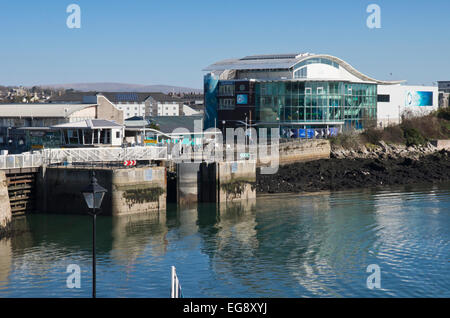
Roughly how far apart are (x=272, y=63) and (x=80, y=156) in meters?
44.0

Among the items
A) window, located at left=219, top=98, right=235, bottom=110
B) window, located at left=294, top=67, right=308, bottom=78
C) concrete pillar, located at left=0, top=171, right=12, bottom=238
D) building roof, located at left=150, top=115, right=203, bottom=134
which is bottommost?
concrete pillar, located at left=0, top=171, right=12, bottom=238

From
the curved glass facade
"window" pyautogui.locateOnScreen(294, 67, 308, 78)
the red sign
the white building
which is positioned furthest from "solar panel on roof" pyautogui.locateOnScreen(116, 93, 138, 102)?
the red sign

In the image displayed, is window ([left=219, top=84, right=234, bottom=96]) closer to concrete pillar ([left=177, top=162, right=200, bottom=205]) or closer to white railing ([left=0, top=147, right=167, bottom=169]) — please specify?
white railing ([left=0, top=147, right=167, bottom=169])

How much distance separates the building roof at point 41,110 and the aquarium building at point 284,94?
21.0 metres

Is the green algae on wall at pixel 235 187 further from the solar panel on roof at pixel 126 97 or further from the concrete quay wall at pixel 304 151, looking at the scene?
the solar panel on roof at pixel 126 97

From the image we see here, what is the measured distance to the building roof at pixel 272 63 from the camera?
84.2 m

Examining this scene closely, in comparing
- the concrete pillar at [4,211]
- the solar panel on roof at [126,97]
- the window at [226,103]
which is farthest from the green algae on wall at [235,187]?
the solar panel on roof at [126,97]

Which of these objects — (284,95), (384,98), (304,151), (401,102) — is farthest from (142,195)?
(401,102)

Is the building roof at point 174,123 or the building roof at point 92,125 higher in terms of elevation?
the building roof at point 174,123

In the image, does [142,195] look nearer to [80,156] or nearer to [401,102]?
[80,156]

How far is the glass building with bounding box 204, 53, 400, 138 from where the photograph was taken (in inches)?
3263

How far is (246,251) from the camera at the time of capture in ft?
114
